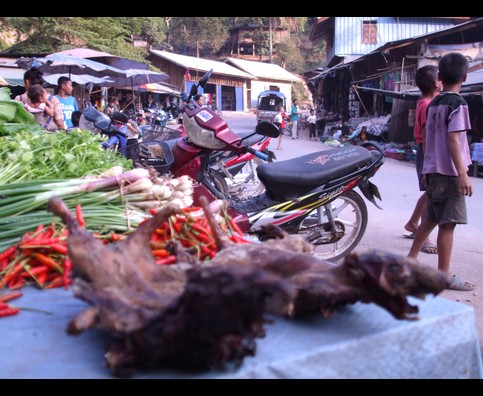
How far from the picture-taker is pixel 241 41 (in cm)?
5694

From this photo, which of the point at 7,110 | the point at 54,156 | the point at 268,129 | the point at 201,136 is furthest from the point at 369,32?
the point at 54,156

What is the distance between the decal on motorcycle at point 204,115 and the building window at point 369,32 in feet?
95.2

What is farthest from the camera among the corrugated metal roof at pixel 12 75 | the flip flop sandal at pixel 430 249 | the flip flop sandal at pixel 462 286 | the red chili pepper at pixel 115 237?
the corrugated metal roof at pixel 12 75

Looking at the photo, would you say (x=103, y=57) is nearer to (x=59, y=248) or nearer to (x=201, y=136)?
(x=201, y=136)

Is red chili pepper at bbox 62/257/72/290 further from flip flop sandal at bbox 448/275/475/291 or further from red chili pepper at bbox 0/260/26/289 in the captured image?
flip flop sandal at bbox 448/275/475/291

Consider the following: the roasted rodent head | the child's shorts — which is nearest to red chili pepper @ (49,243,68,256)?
the roasted rodent head

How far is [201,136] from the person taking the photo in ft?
15.8

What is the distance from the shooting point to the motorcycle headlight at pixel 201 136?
15.8 feet

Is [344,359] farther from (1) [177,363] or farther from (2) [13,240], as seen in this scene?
(2) [13,240]

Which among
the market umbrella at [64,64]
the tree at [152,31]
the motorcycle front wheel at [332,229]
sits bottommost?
the motorcycle front wheel at [332,229]

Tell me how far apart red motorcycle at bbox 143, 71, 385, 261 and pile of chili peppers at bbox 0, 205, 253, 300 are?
Answer: 5.75ft

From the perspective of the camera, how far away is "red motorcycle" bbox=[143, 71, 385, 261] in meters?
4.38

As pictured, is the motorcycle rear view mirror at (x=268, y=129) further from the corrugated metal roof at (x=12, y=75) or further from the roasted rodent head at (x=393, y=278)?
the corrugated metal roof at (x=12, y=75)

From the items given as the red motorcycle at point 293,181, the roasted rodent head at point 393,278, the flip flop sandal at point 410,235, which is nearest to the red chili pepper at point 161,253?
the roasted rodent head at point 393,278
